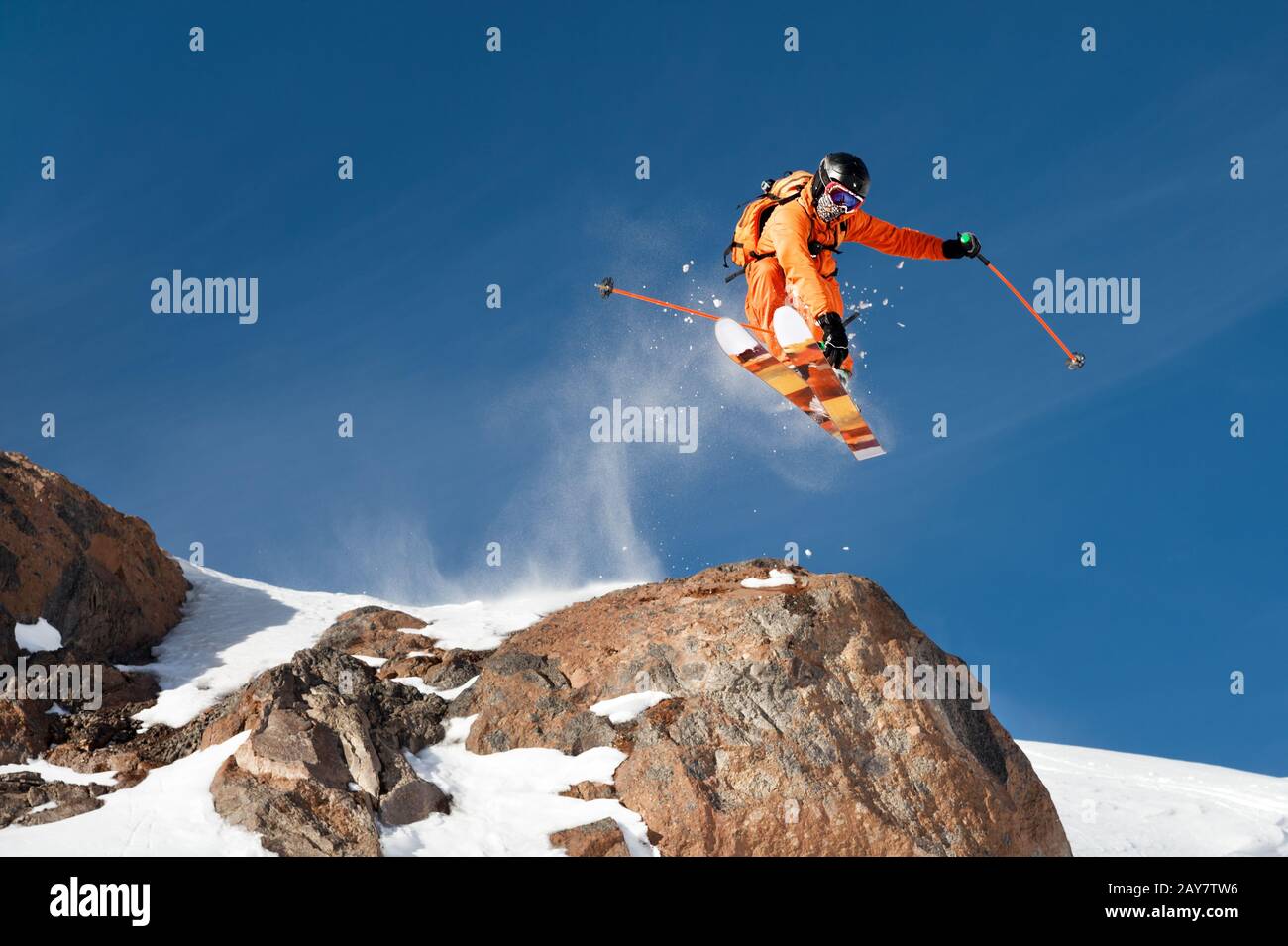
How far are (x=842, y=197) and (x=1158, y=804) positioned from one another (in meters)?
24.8

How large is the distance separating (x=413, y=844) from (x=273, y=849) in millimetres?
1425

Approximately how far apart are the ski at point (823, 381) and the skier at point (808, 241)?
20 centimetres

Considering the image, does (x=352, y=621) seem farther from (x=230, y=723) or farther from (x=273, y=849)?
(x=273, y=849)

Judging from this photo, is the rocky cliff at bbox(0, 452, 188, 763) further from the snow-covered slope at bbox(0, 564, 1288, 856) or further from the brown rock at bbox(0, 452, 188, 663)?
the snow-covered slope at bbox(0, 564, 1288, 856)

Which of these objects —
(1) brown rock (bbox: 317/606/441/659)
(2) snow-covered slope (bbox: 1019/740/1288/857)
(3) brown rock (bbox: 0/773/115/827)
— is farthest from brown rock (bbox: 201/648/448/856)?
(2) snow-covered slope (bbox: 1019/740/1288/857)

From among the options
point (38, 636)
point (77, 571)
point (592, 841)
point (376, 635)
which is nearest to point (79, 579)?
point (77, 571)

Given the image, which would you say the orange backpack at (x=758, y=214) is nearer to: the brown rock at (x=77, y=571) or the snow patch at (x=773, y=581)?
the snow patch at (x=773, y=581)

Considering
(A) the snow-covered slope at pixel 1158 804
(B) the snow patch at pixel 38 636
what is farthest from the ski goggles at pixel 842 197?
(A) the snow-covered slope at pixel 1158 804

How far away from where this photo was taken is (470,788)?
13.1m

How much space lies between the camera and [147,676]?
20719mm

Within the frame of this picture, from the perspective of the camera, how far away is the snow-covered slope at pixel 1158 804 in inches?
1120

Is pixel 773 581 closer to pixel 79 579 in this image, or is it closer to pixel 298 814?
pixel 298 814

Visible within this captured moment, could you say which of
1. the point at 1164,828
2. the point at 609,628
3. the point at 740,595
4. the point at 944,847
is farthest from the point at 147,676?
the point at 1164,828
